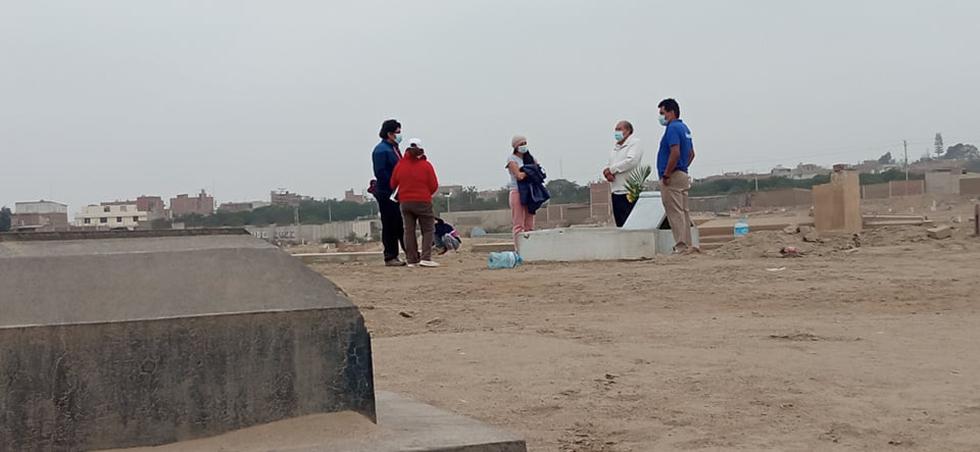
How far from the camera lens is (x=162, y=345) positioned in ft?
10.1

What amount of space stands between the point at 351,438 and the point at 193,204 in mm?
23188

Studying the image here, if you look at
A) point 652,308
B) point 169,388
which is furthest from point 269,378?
point 652,308

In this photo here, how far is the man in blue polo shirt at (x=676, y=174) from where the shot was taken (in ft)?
35.3

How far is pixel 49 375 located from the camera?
2969 millimetres

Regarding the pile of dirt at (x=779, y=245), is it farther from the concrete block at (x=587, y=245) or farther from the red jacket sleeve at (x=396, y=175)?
the red jacket sleeve at (x=396, y=175)

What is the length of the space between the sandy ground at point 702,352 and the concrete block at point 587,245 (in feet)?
4.68

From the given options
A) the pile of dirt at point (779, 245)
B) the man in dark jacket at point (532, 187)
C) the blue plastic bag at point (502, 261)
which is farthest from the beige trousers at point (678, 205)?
the blue plastic bag at point (502, 261)

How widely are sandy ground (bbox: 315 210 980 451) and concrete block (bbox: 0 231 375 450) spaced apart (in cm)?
98

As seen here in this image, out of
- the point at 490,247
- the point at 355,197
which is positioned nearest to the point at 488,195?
the point at 355,197

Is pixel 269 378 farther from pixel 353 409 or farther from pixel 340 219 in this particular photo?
pixel 340 219

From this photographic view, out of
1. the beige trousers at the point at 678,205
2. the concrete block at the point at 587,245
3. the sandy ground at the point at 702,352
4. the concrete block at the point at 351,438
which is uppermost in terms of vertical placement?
the beige trousers at the point at 678,205

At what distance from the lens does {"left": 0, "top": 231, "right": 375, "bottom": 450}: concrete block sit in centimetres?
298

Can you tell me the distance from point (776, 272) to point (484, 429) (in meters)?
6.01

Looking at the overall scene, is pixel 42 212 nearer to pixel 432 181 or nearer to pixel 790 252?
pixel 432 181
